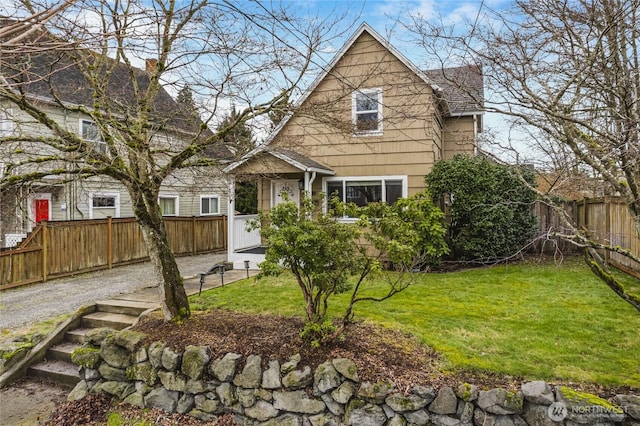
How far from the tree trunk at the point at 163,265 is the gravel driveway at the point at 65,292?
3532 millimetres

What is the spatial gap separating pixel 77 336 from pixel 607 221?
11419 mm

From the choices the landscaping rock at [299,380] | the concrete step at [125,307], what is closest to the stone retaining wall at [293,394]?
the landscaping rock at [299,380]

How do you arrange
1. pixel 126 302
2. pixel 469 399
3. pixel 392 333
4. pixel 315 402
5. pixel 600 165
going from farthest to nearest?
pixel 126 302, pixel 392 333, pixel 315 402, pixel 469 399, pixel 600 165

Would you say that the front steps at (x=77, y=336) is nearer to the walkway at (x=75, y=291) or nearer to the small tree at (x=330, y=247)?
the walkway at (x=75, y=291)

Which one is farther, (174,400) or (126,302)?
(126,302)

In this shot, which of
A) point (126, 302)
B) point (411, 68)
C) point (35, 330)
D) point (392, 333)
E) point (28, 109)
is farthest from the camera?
point (411, 68)

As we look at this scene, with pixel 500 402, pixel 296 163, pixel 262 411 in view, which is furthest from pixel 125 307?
pixel 500 402

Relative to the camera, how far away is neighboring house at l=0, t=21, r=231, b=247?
4969 mm

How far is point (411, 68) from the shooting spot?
1009 centimetres

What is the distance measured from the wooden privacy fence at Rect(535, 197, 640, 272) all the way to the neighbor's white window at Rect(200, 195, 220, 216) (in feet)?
48.5

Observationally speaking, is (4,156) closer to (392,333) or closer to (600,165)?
(392,333)

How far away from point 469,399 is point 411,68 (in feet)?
27.9

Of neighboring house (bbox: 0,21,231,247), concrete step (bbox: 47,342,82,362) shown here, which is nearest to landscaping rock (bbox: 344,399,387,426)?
neighboring house (bbox: 0,21,231,247)

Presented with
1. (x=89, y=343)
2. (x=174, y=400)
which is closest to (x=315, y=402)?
(x=174, y=400)
